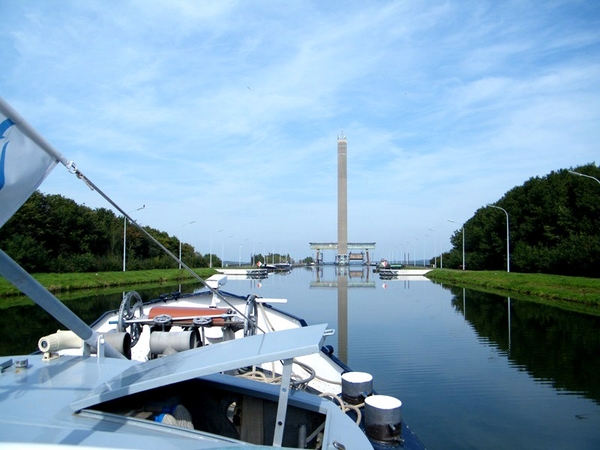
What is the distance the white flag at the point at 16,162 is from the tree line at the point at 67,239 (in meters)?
35.3

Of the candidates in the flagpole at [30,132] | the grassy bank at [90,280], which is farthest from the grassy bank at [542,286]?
the grassy bank at [90,280]

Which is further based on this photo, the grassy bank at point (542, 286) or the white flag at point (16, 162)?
the grassy bank at point (542, 286)

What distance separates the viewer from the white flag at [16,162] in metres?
2.38

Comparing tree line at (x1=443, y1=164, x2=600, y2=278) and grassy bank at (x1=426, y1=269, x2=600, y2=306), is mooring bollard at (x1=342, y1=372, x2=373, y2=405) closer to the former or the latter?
grassy bank at (x1=426, y1=269, x2=600, y2=306)

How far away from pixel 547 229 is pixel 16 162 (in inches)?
1764

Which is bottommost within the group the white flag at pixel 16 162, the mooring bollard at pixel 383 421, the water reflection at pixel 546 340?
the water reflection at pixel 546 340

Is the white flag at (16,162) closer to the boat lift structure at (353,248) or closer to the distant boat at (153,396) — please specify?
the distant boat at (153,396)

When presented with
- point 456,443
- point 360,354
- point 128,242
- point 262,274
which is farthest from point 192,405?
point 128,242

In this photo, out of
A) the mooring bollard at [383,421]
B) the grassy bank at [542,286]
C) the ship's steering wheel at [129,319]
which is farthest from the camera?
the grassy bank at [542,286]

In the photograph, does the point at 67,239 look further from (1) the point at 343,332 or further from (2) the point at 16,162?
(2) the point at 16,162

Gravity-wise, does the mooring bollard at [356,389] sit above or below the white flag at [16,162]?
below

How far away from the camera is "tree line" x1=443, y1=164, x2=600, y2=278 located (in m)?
33.8

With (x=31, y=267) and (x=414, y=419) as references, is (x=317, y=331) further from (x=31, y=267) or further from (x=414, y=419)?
(x=31, y=267)

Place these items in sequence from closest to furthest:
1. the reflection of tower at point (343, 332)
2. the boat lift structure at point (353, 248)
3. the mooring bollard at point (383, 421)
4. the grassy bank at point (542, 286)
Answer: the mooring bollard at point (383, 421) → the reflection of tower at point (343, 332) → the grassy bank at point (542, 286) → the boat lift structure at point (353, 248)
